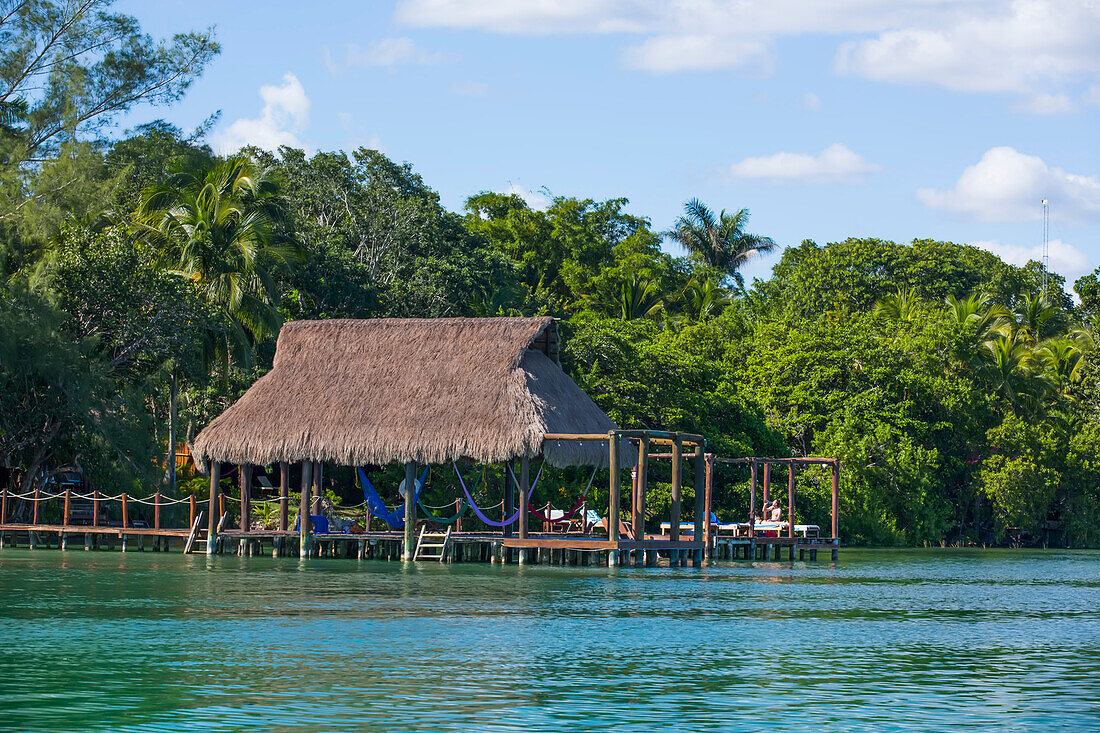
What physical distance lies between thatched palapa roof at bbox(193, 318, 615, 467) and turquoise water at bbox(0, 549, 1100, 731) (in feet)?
9.41

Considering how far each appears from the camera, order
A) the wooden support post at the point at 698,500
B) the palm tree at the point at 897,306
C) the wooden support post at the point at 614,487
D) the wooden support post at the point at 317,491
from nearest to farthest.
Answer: the wooden support post at the point at 614,487, the wooden support post at the point at 698,500, the wooden support post at the point at 317,491, the palm tree at the point at 897,306

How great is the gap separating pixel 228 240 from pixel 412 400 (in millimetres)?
8736

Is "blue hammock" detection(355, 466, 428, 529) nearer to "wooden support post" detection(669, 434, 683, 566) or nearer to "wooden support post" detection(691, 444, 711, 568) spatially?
"wooden support post" detection(669, 434, 683, 566)

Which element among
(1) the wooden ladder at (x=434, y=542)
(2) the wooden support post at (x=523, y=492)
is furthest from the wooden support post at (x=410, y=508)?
(2) the wooden support post at (x=523, y=492)

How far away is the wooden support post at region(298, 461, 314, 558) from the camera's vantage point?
26750 mm

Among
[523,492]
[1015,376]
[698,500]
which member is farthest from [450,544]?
[1015,376]

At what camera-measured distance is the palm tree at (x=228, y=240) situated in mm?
32719

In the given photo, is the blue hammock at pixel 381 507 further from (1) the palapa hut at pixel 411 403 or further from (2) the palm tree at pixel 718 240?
(2) the palm tree at pixel 718 240

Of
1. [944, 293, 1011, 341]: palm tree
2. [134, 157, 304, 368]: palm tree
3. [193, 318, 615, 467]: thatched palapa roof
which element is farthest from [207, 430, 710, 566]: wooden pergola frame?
[944, 293, 1011, 341]: palm tree

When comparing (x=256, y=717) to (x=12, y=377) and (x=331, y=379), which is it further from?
(x=12, y=377)

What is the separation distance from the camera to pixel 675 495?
84.5ft

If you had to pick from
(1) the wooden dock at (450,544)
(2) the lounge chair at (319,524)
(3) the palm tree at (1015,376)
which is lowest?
(1) the wooden dock at (450,544)

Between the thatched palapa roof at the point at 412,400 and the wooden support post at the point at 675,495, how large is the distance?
169cm

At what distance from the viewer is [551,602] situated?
1869 cm
